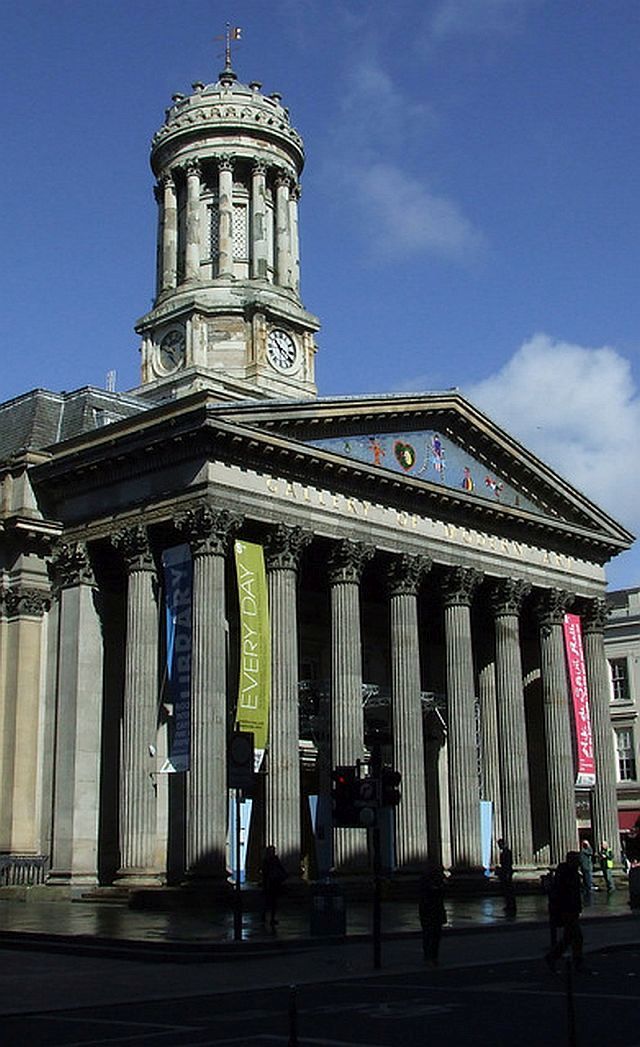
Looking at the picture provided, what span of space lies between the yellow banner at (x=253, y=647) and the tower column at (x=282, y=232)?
70.3 feet

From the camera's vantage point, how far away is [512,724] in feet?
144

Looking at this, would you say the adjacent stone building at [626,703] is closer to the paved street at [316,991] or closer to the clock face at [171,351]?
the clock face at [171,351]

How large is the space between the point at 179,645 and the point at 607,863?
615 inches

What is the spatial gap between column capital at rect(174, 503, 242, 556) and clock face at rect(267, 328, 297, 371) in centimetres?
1775

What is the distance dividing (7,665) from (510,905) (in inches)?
700

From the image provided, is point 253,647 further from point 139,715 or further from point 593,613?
point 593,613

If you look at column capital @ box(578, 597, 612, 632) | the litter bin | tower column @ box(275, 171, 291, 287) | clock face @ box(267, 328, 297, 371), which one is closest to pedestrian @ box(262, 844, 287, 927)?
the litter bin

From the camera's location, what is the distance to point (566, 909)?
19.8 metres

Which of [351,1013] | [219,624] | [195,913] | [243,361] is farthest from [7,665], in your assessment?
[351,1013]

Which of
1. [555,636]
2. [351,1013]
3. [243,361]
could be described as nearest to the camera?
[351,1013]

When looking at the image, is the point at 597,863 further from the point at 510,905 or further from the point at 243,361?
the point at 243,361

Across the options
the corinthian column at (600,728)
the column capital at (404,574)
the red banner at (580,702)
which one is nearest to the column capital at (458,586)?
the column capital at (404,574)

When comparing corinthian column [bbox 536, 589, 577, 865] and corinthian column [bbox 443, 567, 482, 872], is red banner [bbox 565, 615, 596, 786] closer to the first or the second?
corinthian column [bbox 536, 589, 577, 865]

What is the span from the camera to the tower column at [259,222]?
2116 inches
